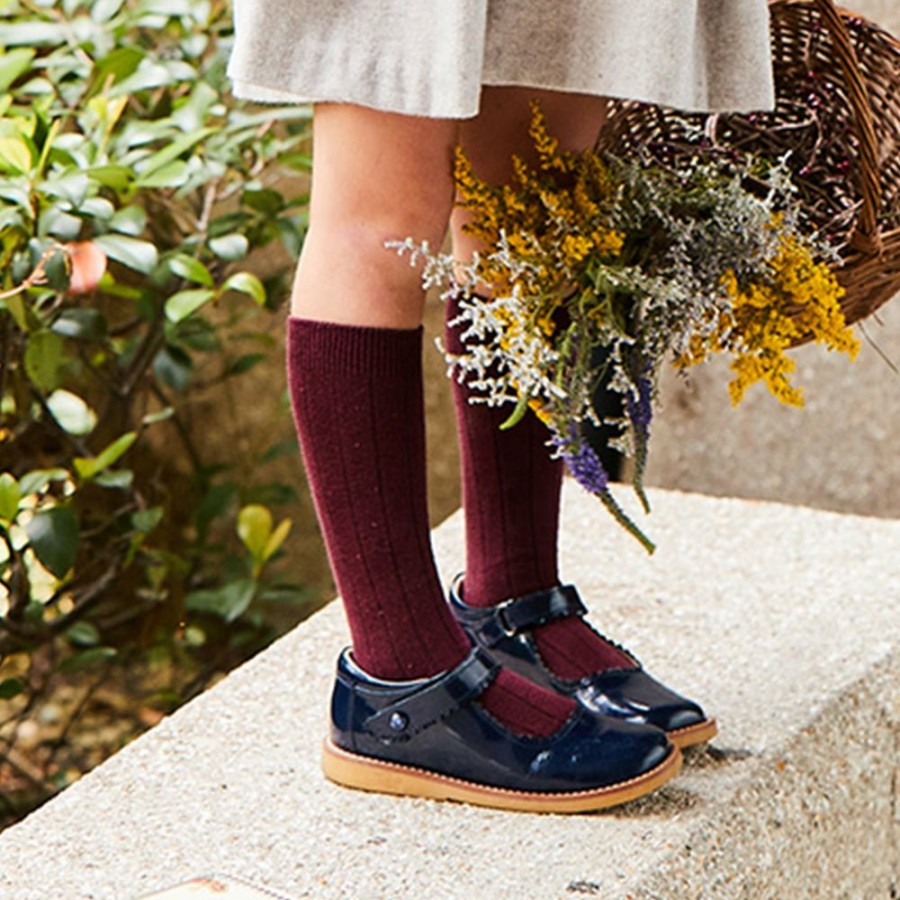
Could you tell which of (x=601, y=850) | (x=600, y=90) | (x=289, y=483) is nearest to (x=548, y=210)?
(x=600, y=90)

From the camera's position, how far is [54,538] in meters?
1.90

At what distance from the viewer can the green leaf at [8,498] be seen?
179 cm

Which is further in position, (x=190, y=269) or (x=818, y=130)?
(x=190, y=269)

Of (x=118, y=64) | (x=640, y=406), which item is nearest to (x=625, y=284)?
(x=640, y=406)

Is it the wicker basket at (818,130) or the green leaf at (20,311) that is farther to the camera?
the green leaf at (20,311)

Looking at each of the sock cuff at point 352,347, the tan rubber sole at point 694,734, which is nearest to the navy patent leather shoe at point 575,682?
the tan rubber sole at point 694,734

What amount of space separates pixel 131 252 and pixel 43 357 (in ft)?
0.58

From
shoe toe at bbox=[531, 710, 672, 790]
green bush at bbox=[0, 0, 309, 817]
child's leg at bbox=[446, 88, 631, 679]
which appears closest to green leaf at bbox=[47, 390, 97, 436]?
green bush at bbox=[0, 0, 309, 817]

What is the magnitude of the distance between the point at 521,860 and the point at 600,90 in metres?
0.63

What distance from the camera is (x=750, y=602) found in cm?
199

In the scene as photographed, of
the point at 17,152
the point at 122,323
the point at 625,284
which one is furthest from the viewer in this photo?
the point at 122,323

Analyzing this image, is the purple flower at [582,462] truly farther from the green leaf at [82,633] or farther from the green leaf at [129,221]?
the green leaf at [82,633]

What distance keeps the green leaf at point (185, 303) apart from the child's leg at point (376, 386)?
0.61 m

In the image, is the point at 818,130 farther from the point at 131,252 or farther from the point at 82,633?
the point at 82,633
